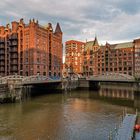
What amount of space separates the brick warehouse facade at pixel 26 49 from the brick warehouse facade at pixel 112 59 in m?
49.6

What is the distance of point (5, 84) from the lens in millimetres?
70125

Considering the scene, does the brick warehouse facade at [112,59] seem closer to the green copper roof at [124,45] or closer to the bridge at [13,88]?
the green copper roof at [124,45]

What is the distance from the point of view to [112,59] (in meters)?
168

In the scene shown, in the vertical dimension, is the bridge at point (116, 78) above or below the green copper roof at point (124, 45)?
below

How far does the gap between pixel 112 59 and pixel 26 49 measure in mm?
69789

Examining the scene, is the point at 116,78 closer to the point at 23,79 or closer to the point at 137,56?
the point at 23,79

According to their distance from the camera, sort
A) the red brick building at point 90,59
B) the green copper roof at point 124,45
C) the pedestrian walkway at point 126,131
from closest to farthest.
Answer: the pedestrian walkway at point 126,131, the green copper roof at point 124,45, the red brick building at point 90,59

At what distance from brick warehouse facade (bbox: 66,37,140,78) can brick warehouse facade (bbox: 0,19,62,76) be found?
163 ft

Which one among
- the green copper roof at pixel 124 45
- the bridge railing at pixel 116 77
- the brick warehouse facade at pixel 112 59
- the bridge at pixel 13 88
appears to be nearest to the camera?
the bridge at pixel 13 88

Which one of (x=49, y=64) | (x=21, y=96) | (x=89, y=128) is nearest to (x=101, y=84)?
(x=49, y=64)

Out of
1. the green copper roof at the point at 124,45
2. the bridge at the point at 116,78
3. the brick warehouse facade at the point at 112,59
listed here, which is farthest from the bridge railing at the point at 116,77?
the green copper roof at the point at 124,45

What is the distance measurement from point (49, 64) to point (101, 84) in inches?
1250

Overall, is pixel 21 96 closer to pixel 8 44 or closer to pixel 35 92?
pixel 35 92

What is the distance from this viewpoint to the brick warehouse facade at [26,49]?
399 feet
